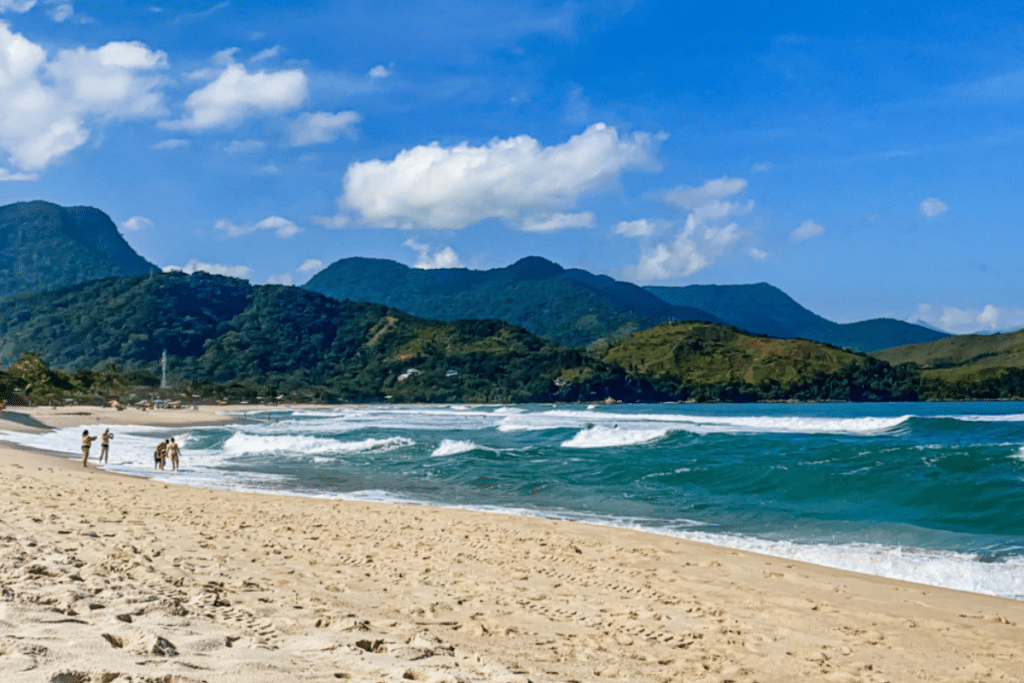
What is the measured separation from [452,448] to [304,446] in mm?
7768

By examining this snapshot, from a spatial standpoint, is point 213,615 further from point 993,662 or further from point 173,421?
point 173,421

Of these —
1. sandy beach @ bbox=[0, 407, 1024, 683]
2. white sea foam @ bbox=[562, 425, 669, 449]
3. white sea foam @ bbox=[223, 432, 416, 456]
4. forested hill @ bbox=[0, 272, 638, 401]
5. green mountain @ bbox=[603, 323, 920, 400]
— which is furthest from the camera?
green mountain @ bbox=[603, 323, 920, 400]

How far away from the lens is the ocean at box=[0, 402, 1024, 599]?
13570 millimetres

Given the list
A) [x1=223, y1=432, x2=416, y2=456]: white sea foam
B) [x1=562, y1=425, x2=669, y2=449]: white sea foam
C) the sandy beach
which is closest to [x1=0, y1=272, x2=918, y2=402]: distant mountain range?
[x1=223, y1=432, x2=416, y2=456]: white sea foam

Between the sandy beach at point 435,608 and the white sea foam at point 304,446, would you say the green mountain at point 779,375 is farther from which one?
the sandy beach at point 435,608

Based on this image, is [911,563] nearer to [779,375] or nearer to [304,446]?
[304,446]

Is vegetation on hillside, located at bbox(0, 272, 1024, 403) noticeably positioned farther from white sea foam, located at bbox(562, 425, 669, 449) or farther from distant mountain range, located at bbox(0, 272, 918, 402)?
white sea foam, located at bbox(562, 425, 669, 449)

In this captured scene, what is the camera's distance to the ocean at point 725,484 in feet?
44.5

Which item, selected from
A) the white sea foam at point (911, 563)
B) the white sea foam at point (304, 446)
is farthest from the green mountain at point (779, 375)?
the white sea foam at point (911, 563)

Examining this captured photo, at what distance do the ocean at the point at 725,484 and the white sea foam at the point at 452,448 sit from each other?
0.41 ft

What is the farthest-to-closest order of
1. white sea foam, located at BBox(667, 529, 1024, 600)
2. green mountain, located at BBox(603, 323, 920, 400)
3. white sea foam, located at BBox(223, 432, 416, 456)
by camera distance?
green mountain, located at BBox(603, 323, 920, 400)
white sea foam, located at BBox(223, 432, 416, 456)
white sea foam, located at BBox(667, 529, 1024, 600)

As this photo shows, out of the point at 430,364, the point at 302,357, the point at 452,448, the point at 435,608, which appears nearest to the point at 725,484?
the point at 452,448

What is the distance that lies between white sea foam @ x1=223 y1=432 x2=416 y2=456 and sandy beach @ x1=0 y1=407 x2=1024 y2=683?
19694 millimetres

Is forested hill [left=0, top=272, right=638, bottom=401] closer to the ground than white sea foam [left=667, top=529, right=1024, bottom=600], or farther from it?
farther from it
